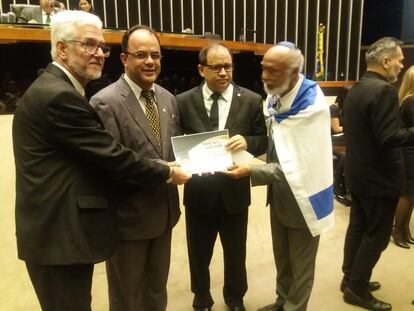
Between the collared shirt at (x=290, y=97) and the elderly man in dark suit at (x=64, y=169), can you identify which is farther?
the collared shirt at (x=290, y=97)

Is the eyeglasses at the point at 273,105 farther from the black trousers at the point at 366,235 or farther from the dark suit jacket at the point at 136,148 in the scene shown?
the black trousers at the point at 366,235

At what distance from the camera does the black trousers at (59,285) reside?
133 centimetres

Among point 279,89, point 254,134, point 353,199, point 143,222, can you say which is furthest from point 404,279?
point 143,222

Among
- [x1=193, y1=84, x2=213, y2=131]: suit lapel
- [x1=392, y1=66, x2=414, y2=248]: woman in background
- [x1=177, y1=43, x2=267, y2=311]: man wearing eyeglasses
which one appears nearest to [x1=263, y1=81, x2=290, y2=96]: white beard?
[x1=177, y1=43, x2=267, y2=311]: man wearing eyeglasses

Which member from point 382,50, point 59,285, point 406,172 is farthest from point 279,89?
point 406,172

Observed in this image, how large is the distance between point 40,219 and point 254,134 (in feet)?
3.54

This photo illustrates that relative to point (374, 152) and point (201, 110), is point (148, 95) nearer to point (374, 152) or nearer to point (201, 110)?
point (201, 110)

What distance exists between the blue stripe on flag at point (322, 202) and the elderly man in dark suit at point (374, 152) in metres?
0.40

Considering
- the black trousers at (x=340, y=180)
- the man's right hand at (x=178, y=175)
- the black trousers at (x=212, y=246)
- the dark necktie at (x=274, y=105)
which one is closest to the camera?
the man's right hand at (x=178, y=175)

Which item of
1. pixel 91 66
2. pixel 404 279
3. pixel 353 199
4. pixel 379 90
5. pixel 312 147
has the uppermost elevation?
pixel 91 66

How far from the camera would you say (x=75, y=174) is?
1.30 meters

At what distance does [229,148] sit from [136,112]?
1.40 feet

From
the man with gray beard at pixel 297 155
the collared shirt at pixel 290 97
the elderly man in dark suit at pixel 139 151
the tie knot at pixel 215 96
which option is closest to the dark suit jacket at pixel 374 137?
the man with gray beard at pixel 297 155

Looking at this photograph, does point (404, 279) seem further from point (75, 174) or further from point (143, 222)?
point (75, 174)
